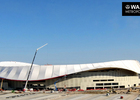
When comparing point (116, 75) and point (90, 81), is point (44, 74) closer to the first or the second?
point (90, 81)

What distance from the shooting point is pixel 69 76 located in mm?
77125

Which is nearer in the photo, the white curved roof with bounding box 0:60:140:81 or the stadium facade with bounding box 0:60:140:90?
the white curved roof with bounding box 0:60:140:81

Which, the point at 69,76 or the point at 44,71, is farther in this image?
the point at 44,71

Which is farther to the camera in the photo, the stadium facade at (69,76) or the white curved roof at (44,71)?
the stadium facade at (69,76)

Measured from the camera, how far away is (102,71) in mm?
81312

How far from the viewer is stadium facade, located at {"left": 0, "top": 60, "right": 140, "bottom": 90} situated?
75188 millimetres

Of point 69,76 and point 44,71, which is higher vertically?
point 44,71

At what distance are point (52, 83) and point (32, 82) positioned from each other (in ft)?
31.6

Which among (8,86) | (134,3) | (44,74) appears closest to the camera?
(134,3)

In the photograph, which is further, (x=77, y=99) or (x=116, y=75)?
(x=116, y=75)

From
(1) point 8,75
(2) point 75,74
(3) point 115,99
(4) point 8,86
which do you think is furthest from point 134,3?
(4) point 8,86

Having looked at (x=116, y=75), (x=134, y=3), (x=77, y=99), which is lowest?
(x=77, y=99)

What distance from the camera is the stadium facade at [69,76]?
75.2 m

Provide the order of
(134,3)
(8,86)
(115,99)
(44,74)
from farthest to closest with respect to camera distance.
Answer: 1. (8,86)
2. (44,74)
3. (115,99)
4. (134,3)
